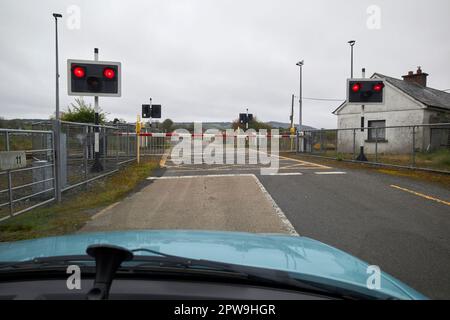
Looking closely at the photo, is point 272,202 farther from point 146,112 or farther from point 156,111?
point 146,112

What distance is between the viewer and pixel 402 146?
15.1 metres

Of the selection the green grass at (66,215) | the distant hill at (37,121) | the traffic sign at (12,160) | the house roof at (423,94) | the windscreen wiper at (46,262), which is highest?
the house roof at (423,94)

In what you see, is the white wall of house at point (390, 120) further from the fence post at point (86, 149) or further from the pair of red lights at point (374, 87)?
the fence post at point (86, 149)

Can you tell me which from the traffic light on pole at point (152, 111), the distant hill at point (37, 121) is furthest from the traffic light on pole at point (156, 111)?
the distant hill at point (37, 121)

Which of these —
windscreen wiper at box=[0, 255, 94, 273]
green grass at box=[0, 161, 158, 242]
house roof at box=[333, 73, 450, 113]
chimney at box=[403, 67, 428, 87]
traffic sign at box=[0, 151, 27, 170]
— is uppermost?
chimney at box=[403, 67, 428, 87]

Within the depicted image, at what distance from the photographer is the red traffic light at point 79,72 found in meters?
11.2

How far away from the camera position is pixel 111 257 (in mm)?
1674

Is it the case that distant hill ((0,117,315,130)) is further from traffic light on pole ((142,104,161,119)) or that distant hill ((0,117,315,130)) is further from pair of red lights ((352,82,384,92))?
pair of red lights ((352,82,384,92))

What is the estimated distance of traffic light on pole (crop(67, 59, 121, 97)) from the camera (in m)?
11.2

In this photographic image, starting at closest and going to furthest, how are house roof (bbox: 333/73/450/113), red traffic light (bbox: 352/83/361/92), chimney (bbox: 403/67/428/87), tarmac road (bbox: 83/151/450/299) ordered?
tarmac road (bbox: 83/151/450/299) → red traffic light (bbox: 352/83/361/92) → house roof (bbox: 333/73/450/113) → chimney (bbox: 403/67/428/87)

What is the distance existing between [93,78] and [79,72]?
428 mm

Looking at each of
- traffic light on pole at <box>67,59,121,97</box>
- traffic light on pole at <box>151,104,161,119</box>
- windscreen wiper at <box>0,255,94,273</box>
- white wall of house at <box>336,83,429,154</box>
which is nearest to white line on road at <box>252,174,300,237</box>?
windscreen wiper at <box>0,255,94,273</box>

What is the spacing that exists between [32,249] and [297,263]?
5.90 feet
